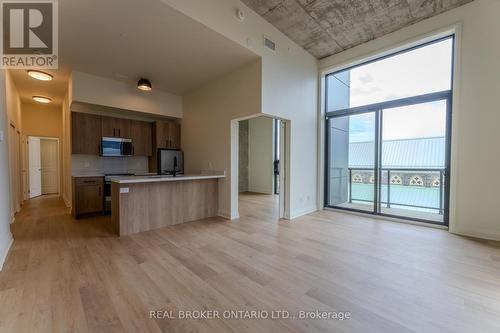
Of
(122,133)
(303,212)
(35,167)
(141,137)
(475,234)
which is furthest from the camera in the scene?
(35,167)

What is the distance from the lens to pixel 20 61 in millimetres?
3514

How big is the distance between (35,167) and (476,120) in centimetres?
1147

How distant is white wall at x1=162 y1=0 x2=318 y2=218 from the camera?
296 centimetres

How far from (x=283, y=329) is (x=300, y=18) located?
4.28m

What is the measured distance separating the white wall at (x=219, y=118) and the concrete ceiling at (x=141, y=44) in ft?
0.86

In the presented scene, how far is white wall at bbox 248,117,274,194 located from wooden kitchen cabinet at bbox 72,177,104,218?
522 centimetres

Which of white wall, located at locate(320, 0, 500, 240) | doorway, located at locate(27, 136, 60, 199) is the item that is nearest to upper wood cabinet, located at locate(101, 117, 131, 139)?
doorway, located at locate(27, 136, 60, 199)

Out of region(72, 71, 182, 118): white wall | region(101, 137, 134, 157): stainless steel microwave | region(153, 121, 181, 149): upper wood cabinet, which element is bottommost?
region(101, 137, 134, 157): stainless steel microwave

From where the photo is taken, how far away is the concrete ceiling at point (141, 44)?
100 inches

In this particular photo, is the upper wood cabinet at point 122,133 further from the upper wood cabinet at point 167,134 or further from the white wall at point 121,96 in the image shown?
the white wall at point 121,96

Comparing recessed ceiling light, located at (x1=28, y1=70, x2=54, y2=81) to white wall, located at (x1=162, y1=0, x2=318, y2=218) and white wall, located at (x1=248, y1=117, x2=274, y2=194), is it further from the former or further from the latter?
white wall, located at (x1=248, y1=117, x2=274, y2=194)

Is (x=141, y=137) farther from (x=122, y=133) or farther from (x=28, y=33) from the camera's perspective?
(x=28, y=33)

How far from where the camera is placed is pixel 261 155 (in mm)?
8367

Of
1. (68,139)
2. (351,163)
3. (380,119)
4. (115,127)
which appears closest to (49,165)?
(68,139)
